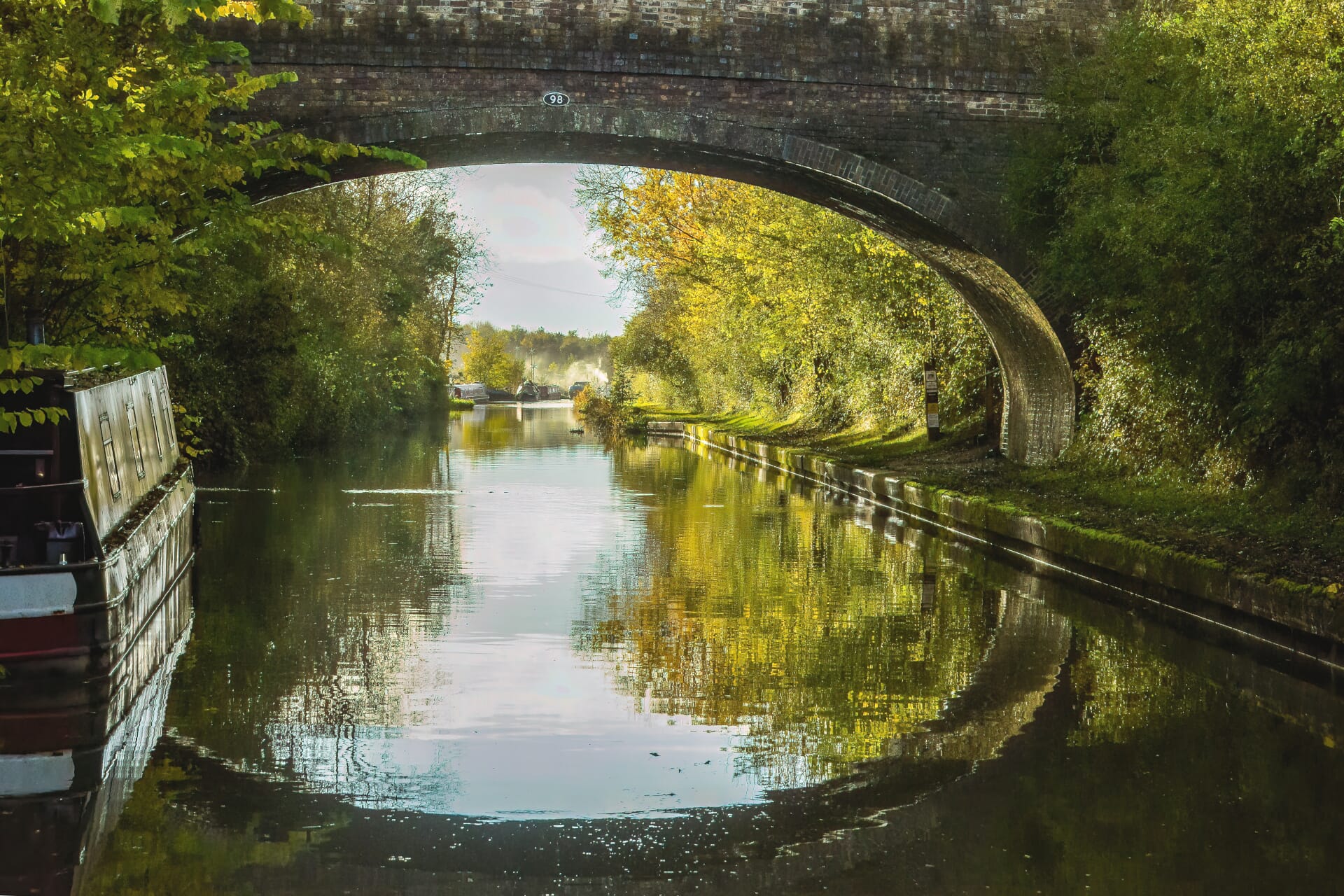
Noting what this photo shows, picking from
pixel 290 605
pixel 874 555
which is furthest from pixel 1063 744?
pixel 874 555

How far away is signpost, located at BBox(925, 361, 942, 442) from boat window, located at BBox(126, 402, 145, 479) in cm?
1415

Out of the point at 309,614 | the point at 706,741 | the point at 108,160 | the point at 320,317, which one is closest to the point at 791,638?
the point at 706,741

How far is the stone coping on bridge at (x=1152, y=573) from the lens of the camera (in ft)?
25.6

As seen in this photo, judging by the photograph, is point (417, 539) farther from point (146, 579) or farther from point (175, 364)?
point (175, 364)

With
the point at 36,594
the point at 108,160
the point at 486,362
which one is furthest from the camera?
the point at 486,362

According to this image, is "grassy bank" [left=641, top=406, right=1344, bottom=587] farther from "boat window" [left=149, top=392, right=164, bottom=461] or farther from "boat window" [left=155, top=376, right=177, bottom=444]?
"boat window" [left=155, top=376, right=177, bottom=444]

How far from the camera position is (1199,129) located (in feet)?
37.3

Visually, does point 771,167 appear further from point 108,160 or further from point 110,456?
point 110,456

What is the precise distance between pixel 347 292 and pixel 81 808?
983 inches

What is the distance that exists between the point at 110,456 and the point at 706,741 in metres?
4.32

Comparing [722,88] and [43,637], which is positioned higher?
[722,88]

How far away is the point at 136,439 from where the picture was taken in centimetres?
974

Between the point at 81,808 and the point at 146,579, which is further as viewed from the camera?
the point at 146,579

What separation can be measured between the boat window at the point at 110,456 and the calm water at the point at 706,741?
35.7 inches
